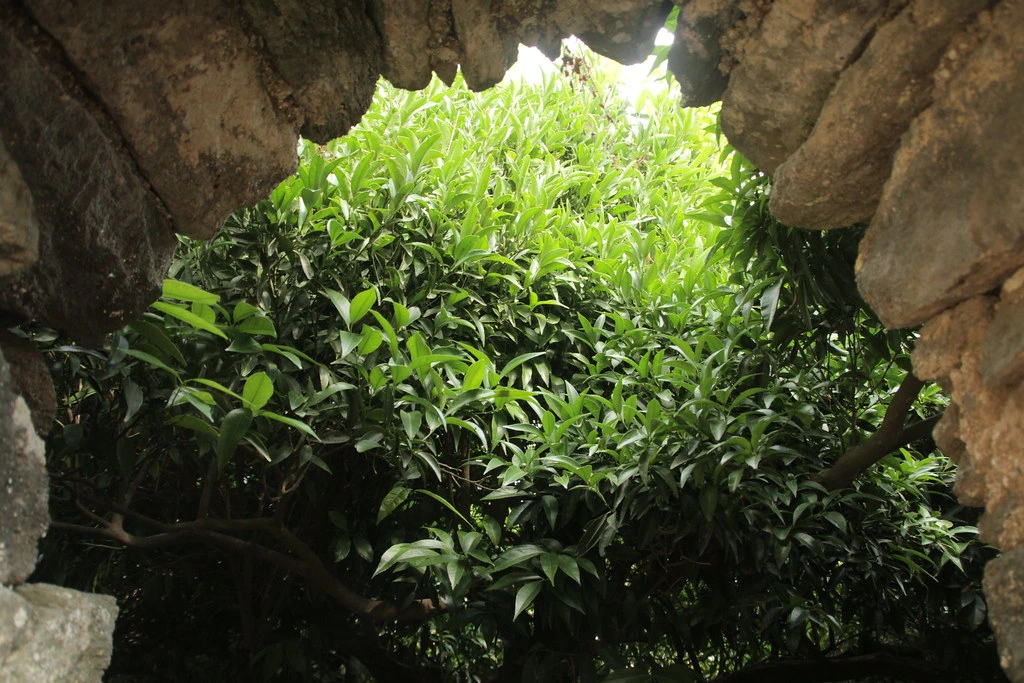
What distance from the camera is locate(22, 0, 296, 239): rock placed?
138 cm

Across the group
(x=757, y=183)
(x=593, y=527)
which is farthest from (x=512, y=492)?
(x=757, y=183)

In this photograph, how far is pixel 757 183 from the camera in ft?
7.69

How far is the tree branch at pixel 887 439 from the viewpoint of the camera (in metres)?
2.24

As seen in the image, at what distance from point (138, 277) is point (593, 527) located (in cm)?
129

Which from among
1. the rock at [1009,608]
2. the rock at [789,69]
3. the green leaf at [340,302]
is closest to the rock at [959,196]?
the rock at [789,69]

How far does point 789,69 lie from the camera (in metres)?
1.39

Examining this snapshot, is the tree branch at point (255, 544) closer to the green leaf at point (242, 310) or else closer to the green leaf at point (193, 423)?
the green leaf at point (193, 423)

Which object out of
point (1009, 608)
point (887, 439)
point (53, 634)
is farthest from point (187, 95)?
point (887, 439)

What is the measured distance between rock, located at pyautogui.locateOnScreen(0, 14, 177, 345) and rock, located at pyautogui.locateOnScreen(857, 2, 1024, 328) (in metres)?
1.27

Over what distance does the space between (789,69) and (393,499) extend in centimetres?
143

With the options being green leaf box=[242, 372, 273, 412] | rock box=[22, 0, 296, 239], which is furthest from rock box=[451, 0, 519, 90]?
green leaf box=[242, 372, 273, 412]

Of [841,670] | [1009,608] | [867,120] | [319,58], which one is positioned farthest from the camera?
[841,670]

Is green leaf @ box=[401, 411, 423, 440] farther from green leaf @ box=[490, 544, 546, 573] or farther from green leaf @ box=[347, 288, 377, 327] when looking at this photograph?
green leaf @ box=[490, 544, 546, 573]

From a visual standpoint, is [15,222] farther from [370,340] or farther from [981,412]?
[981,412]
